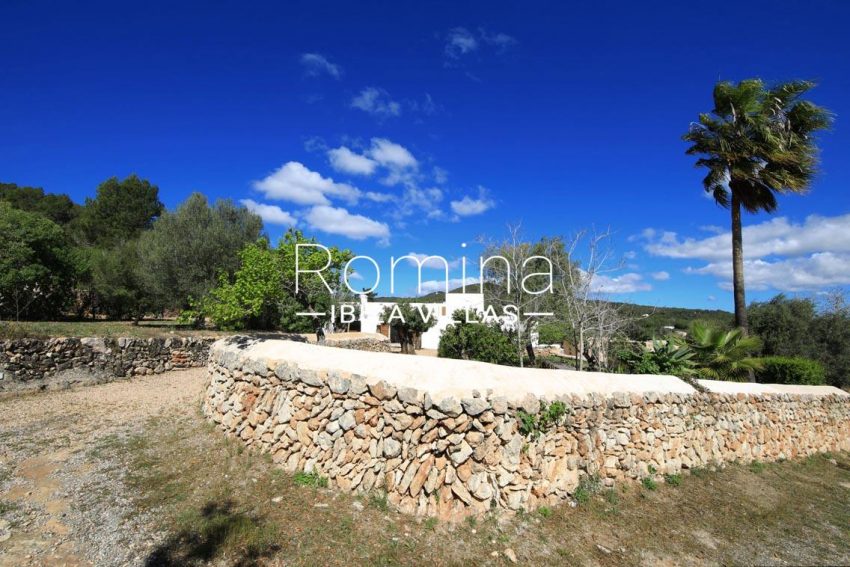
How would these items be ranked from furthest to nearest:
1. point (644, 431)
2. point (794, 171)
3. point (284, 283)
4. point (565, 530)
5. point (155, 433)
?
1. point (284, 283)
2. point (794, 171)
3. point (155, 433)
4. point (644, 431)
5. point (565, 530)

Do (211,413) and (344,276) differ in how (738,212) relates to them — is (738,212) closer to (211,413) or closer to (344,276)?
(344,276)

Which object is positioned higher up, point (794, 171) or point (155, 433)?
point (794, 171)

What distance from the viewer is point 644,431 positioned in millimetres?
6102

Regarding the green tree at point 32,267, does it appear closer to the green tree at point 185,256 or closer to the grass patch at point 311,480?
the green tree at point 185,256

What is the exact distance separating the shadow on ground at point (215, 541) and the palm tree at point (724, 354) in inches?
429

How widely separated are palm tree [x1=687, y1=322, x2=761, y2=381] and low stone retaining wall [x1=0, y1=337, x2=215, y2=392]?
51.0 ft

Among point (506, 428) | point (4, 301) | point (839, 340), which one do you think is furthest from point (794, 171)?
point (4, 301)

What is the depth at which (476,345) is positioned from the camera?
11.2 m

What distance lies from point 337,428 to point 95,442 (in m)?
4.40

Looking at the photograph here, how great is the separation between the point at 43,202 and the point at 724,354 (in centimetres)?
5096

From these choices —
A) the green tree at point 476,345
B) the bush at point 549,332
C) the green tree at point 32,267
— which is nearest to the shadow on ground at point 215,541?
the green tree at point 476,345

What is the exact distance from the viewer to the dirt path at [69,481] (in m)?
3.71

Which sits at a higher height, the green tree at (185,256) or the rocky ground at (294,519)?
the green tree at (185,256)

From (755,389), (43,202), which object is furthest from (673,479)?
(43,202)
